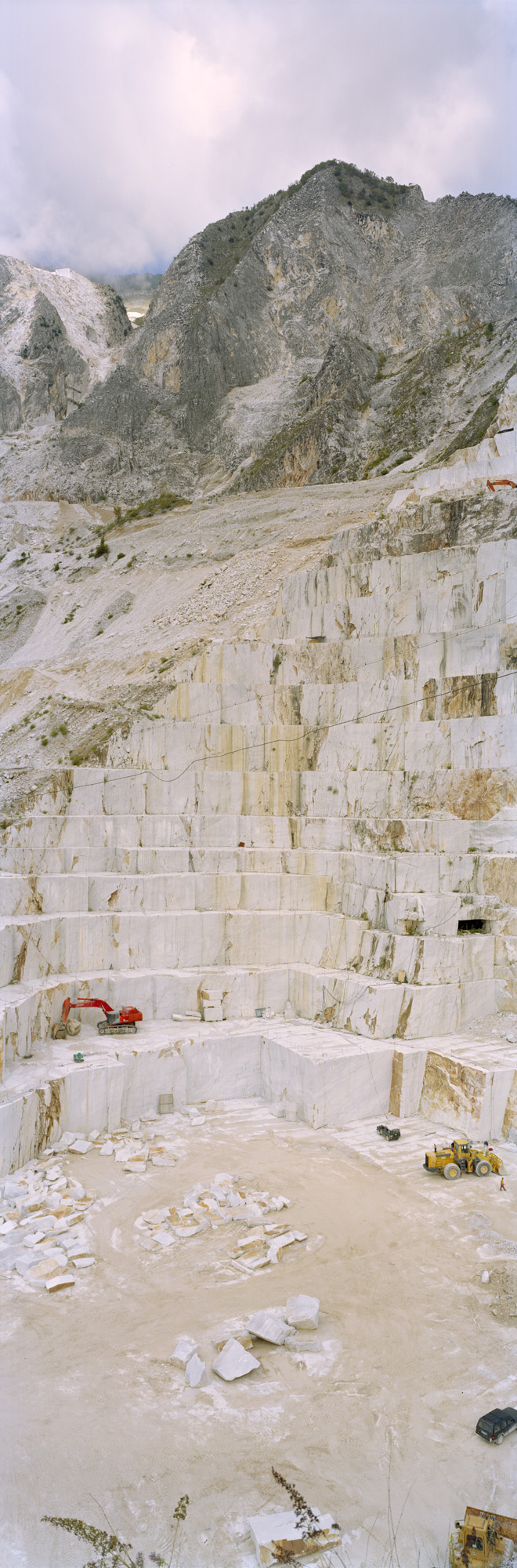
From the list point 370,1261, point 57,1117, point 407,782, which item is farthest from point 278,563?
point 370,1261

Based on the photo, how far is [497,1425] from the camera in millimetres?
7438

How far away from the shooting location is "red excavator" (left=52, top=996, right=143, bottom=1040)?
16.1 meters

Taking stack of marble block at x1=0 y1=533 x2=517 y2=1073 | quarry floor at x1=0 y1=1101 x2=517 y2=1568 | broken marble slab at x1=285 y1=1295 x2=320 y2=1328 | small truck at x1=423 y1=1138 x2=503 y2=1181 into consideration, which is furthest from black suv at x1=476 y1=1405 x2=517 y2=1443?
stack of marble block at x1=0 y1=533 x2=517 y2=1073

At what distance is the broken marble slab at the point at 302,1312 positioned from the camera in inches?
358

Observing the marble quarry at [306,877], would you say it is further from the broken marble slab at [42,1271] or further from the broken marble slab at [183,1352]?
the broken marble slab at [183,1352]

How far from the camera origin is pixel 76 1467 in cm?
706

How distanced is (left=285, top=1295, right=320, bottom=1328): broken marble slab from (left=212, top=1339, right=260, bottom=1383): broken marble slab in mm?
703

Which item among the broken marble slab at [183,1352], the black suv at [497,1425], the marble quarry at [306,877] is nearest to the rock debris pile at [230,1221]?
the broken marble slab at [183,1352]

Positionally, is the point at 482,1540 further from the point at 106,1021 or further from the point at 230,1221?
the point at 106,1021

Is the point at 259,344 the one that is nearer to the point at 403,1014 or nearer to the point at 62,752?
the point at 62,752

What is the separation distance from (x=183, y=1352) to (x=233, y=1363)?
52 cm

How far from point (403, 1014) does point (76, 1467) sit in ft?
32.0

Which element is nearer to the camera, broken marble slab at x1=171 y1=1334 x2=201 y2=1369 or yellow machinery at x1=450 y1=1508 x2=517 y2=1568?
yellow machinery at x1=450 y1=1508 x2=517 y2=1568

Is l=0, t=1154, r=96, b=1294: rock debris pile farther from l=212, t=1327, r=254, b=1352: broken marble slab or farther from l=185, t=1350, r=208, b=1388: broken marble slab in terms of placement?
l=185, t=1350, r=208, b=1388: broken marble slab
